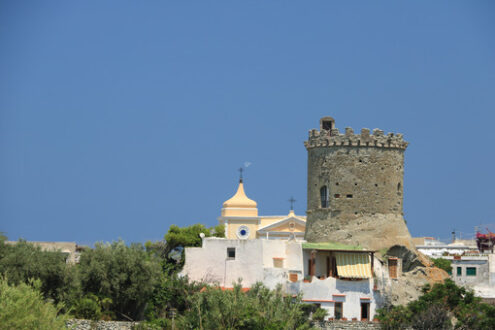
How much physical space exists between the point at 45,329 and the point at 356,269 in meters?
18.5

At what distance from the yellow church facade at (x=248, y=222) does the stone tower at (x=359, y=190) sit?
26548mm

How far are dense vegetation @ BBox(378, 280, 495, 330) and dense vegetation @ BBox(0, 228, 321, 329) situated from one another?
14.9 feet

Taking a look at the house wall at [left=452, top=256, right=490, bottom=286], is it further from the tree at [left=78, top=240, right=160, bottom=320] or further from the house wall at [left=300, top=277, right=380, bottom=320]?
the tree at [left=78, top=240, right=160, bottom=320]

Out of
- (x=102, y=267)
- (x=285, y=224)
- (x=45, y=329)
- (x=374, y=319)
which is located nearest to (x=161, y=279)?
(x=102, y=267)

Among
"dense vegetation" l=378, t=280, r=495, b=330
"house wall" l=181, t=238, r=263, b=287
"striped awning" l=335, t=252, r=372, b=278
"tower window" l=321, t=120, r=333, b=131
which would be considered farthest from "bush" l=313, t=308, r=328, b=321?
"tower window" l=321, t=120, r=333, b=131

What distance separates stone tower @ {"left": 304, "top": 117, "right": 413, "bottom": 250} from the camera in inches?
1989

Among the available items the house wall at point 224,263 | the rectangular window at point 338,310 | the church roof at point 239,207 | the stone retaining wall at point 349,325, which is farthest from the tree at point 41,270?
the church roof at point 239,207

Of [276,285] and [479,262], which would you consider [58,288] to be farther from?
[479,262]

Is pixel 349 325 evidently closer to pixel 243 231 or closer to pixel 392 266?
pixel 392 266

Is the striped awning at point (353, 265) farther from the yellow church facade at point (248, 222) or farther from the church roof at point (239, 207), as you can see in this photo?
the church roof at point (239, 207)

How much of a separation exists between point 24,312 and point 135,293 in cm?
1198

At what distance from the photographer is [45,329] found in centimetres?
3469

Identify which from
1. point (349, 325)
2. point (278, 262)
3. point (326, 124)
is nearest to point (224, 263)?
point (278, 262)

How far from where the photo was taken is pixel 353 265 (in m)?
48.4
